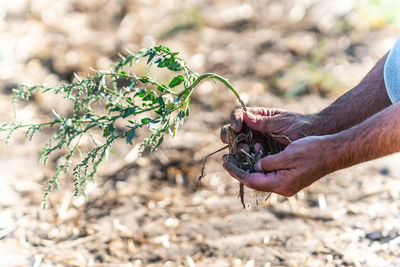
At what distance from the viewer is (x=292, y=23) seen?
4777 millimetres

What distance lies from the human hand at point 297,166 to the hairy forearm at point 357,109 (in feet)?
1.64

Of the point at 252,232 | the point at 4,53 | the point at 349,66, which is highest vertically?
the point at 4,53

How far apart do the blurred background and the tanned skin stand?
0.37 metres

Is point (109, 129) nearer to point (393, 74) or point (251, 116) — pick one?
point (251, 116)

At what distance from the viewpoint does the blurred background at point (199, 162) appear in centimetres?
262

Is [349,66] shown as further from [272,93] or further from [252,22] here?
[252,22]

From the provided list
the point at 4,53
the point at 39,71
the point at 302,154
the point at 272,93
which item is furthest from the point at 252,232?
the point at 4,53

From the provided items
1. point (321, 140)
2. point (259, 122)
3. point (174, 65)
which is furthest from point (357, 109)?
point (174, 65)

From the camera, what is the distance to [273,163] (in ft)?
6.34

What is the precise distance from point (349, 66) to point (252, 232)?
2.18 metres

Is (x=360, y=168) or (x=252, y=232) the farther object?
(x=360, y=168)

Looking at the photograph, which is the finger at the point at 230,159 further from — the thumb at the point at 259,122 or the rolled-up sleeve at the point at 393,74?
the rolled-up sleeve at the point at 393,74

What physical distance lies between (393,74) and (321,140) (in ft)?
1.99

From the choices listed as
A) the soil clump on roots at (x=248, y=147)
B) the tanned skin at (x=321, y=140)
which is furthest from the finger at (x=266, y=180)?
the soil clump on roots at (x=248, y=147)
